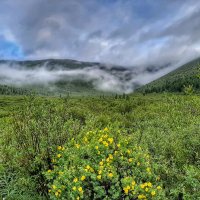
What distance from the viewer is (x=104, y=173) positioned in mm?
6773

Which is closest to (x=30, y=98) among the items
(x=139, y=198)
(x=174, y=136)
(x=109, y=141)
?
(x=109, y=141)

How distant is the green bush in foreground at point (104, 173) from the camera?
6531 mm

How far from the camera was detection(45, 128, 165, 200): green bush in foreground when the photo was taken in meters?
6.53

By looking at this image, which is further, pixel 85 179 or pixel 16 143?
pixel 16 143

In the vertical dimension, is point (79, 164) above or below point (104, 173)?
above

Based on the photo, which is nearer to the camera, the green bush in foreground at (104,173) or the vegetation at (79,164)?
the green bush in foreground at (104,173)

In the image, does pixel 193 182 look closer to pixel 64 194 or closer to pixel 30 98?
pixel 64 194

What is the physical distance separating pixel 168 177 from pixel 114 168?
2.80m

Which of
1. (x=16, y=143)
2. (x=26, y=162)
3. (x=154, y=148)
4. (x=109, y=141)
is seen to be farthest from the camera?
(x=154, y=148)

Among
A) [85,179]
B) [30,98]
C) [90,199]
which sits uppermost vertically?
[30,98]

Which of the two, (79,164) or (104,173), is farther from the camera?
(79,164)

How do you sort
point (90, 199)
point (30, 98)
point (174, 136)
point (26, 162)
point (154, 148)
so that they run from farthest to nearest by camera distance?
point (174, 136) < point (154, 148) < point (30, 98) < point (26, 162) < point (90, 199)

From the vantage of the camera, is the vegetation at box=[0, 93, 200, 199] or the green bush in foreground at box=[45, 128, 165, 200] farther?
Result: the vegetation at box=[0, 93, 200, 199]

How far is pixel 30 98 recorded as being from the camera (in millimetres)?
11195
